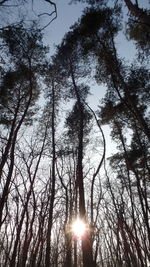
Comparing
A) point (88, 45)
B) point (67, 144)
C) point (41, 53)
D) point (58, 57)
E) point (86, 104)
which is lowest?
point (67, 144)

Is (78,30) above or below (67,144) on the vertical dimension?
above

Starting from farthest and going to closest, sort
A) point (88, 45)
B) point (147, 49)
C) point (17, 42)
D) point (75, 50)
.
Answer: point (75, 50), point (88, 45), point (147, 49), point (17, 42)

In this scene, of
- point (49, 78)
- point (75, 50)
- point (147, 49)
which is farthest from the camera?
point (49, 78)

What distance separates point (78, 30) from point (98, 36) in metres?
1.28

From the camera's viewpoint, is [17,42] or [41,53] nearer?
[17,42]

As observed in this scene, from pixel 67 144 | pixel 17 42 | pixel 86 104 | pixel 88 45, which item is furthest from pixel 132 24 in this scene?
pixel 67 144

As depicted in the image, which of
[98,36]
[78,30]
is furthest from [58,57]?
[98,36]

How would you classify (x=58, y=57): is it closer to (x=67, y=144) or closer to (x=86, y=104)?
(x=86, y=104)

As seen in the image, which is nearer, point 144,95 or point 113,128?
point 144,95

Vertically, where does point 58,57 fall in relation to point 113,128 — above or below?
above

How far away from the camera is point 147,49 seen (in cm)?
882

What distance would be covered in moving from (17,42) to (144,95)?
21.2 ft

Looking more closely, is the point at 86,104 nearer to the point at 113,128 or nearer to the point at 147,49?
the point at 113,128

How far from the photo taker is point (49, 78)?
12852mm
